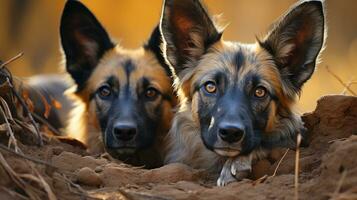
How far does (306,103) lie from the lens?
41.1ft

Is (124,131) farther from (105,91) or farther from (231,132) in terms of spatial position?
(231,132)

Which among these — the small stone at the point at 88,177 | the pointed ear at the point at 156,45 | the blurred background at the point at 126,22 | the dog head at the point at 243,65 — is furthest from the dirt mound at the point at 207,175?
the blurred background at the point at 126,22

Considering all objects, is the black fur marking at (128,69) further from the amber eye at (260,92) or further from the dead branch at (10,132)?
the dead branch at (10,132)

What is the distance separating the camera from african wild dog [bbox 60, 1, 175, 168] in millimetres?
7305

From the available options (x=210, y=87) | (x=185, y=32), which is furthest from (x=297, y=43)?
(x=185, y=32)

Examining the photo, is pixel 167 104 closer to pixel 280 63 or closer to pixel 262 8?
pixel 280 63

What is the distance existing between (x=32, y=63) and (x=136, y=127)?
10.5 metres

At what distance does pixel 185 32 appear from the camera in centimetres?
685

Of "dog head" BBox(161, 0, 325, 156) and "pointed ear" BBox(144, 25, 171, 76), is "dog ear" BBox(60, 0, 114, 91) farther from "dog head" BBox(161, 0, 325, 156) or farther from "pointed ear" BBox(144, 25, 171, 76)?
"dog head" BBox(161, 0, 325, 156)

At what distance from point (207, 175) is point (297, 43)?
147 centimetres

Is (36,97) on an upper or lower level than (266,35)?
lower

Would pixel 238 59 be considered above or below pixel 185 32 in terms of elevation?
below

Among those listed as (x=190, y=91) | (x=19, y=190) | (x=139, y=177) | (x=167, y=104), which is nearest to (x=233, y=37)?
(x=167, y=104)

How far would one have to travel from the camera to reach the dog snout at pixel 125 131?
7121mm
